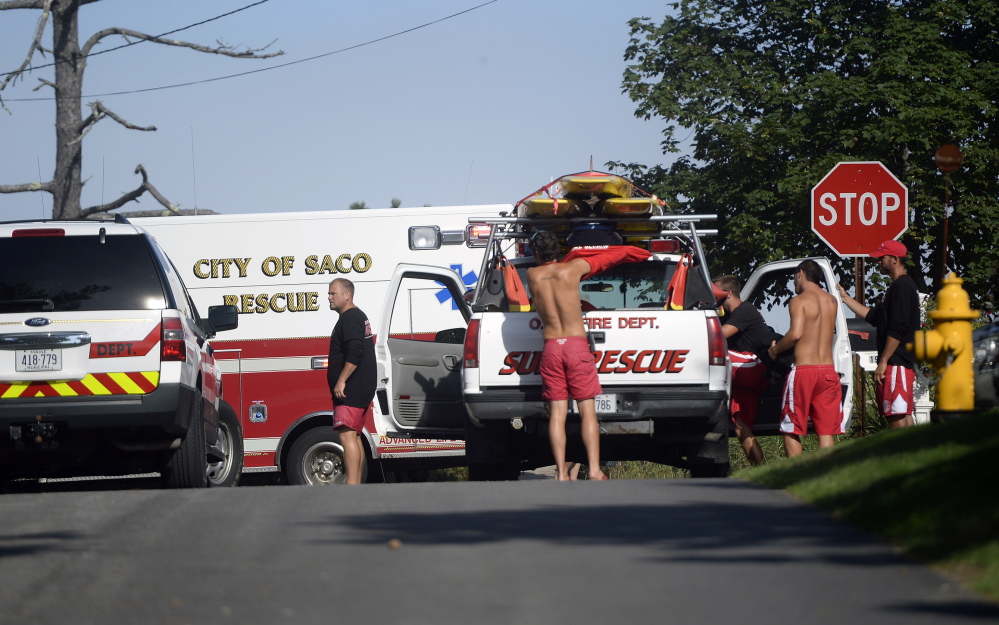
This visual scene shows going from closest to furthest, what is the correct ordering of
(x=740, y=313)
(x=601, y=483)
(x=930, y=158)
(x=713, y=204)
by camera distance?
(x=601, y=483)
(x=740, y=313)
(x=930, y=158)
(x=713, y=204)

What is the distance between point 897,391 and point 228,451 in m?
6.23

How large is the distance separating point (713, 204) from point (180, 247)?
516 inches

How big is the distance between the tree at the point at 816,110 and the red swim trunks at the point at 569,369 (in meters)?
13.5

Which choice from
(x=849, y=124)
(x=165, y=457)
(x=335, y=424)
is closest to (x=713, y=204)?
(x=849, y=124)

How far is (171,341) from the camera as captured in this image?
909 cm

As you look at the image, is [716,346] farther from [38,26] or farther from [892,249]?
[38,26]

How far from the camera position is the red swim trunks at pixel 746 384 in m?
11.3

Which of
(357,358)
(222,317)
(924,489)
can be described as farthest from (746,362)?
(924,489)

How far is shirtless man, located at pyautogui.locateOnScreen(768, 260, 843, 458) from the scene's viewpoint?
1062cm

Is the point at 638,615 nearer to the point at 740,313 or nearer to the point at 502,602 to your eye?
the point at 502,602

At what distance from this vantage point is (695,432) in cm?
1021

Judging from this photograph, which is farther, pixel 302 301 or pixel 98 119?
pixel 98 119

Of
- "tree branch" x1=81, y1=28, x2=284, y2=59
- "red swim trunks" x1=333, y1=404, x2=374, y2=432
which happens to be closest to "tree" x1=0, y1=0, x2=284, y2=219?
"tree branch" x1=81, y1=28, x2=284, y2=59

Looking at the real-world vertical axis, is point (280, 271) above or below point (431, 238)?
below
